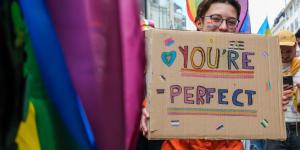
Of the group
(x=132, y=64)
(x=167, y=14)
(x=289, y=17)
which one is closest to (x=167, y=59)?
(x=132, y=64)

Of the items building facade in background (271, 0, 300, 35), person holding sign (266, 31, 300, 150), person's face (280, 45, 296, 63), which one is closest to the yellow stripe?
person holding sign (266, 31, 300, 150)

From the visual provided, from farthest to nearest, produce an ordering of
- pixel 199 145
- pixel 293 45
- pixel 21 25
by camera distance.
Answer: pixel 293 45
pixel 199 145
pixel 21 25

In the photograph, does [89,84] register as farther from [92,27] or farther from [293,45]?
[293,45]

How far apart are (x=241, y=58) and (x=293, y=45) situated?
5.36 ft

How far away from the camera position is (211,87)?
2074 mm

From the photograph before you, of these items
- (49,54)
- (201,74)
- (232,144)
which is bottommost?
(232,144)

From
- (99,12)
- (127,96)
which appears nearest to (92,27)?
(99,12)

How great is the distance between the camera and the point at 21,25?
34.9 inches

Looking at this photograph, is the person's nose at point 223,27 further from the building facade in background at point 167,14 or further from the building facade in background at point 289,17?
the building facade in background at point 289,17

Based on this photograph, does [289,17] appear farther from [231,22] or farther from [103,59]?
[103,59]

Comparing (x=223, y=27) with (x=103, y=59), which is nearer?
(x=103, y=59)

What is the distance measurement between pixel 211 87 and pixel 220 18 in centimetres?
50

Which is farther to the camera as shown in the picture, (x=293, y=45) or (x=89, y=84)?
(x=293, y=45)

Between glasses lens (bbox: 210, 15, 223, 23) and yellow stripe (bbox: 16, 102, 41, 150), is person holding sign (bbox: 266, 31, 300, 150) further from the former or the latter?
yellow stripe (bbox: 16, 102, 41, 150)
